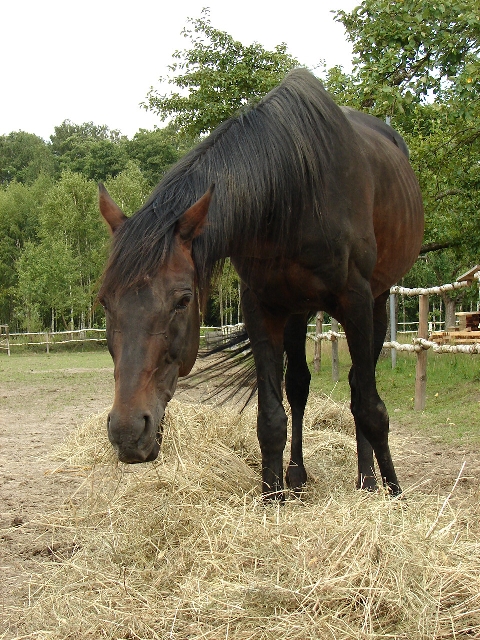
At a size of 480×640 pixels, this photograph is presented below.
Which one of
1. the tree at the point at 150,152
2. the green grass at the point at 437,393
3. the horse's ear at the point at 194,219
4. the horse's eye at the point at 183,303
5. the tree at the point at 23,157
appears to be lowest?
the green grass at the point at 437,393

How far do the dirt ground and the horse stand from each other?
0.81 metres

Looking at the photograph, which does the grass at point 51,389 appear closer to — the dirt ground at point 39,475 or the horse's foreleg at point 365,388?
the dirt ground at point 39,475

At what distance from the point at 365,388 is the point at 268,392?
1.77 ft

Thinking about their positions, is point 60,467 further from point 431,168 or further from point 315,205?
point 431,168

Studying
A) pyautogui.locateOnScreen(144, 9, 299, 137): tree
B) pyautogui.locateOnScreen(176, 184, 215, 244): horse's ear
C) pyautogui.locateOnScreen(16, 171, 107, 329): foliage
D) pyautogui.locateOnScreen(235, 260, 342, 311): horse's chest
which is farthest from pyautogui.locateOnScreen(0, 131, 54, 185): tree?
pyautogui.locateOnScreen(176, 184, 215, 244): horse's ear

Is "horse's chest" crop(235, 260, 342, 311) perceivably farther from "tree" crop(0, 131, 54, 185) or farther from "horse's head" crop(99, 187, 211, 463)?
"tree" crop(0, 131, 54, 185)

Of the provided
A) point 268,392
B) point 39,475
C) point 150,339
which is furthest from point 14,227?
point 150,339

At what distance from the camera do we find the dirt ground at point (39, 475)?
2.98m

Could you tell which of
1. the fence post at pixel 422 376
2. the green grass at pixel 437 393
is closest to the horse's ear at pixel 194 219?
the green grass at pixel 437 393

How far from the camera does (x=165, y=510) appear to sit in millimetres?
3023

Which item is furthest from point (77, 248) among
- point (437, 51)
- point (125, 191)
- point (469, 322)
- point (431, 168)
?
point (437, 51)

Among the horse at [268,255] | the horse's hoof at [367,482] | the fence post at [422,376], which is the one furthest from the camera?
the fence post at [422,376]

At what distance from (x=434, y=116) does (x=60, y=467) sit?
29.6 ft

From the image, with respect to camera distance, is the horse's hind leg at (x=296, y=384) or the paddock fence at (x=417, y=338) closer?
the horse's hind leg at (x=296, y=384)
